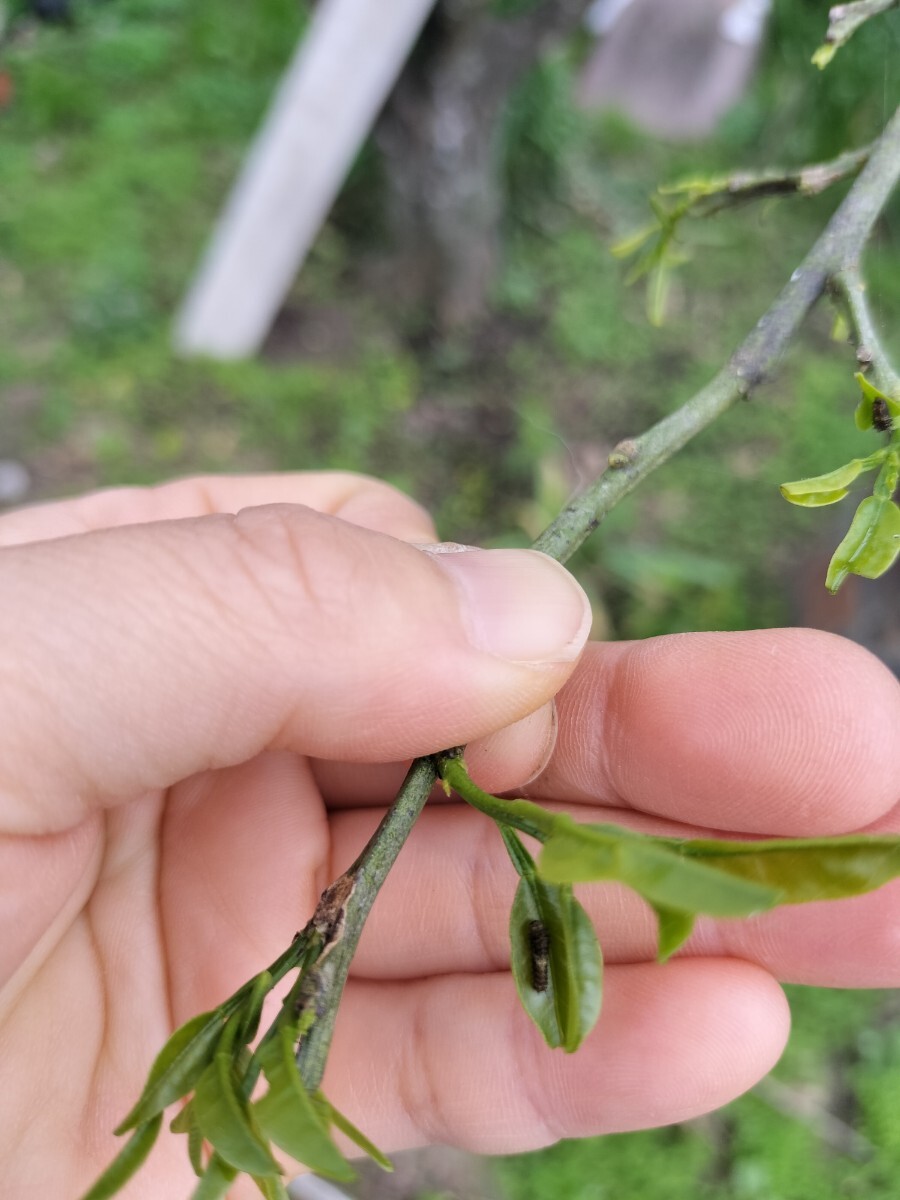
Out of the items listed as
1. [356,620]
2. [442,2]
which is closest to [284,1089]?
[356,620]

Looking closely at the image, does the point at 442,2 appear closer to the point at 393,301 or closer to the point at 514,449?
the point at 393,301

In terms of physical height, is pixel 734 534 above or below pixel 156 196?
above

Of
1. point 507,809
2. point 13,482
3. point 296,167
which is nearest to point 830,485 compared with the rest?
point 507,809

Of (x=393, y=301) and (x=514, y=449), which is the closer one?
(x=514, y=449)

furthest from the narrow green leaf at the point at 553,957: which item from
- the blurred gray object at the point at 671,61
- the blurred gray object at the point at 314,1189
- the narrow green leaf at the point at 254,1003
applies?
the blurred gray object at the point at 671,61

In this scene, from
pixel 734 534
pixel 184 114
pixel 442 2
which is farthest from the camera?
pixel 184 114

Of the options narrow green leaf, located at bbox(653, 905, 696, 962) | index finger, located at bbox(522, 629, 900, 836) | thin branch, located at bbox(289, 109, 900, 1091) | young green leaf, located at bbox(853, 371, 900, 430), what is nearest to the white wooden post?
thin branch, located at bbox(289, 109, 900, 1091)

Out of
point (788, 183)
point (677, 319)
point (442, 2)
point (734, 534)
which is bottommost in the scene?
point (734, 534)

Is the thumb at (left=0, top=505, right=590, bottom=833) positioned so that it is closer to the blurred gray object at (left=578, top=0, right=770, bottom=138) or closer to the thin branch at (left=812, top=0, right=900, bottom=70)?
the thin branch at (left=812, top=0, right=900, bottom=70)
